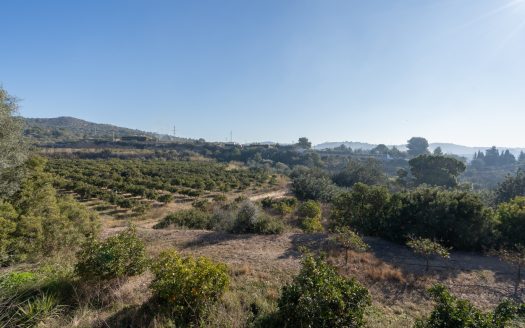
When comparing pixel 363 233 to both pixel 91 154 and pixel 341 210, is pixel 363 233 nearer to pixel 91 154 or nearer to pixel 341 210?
pixel 341 210

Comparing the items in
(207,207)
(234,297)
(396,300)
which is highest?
(234,297)

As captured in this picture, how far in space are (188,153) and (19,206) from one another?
75.2m

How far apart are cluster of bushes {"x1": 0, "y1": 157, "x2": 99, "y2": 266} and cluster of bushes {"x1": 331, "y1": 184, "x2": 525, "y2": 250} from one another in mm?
14420

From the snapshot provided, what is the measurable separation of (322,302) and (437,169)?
184 ft

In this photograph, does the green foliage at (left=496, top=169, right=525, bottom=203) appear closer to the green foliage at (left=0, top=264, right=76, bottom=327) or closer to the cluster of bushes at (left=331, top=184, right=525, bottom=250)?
the cluster of bushes at (left=331, top=184, right=525, bottom=250)

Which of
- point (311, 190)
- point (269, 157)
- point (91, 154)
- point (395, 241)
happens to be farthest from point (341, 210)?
point (269, 157)

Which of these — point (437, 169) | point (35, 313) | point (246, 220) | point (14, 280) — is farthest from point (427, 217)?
point (437, 169)

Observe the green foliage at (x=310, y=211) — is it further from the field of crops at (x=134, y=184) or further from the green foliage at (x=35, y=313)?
the green foliage at (x=35, y=313)

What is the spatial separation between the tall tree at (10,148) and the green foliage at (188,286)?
7.39 m

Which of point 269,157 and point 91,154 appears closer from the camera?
point 91,154

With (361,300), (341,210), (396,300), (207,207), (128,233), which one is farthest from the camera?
(207,207)

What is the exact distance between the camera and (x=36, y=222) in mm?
8586

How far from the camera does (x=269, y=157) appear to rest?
95062mm

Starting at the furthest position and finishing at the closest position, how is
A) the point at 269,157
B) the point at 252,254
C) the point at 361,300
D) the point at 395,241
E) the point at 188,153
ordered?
1. the point at 269,157
2. the point at 188,153
3. the point at 395,241
4. the point at 252,254
5. the point at 361,300
